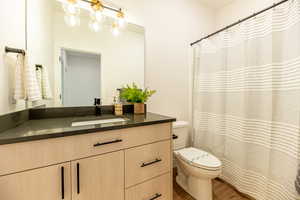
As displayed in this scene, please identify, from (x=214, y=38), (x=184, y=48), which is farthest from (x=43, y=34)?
(x=214, y=38)

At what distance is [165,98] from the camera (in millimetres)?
1923

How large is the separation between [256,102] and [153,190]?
1.26 meters

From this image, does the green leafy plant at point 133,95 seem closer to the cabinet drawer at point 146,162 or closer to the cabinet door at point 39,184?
the cabinet drawer at point 146,162

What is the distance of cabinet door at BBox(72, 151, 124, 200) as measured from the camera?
2.71 ft

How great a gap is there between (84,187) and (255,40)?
1.90 m

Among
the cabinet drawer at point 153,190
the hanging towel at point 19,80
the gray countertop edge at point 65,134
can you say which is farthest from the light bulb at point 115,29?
the cabinet drawer at point 153,190

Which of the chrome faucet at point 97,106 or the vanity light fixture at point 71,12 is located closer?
the vanity light fixture at point 71,12

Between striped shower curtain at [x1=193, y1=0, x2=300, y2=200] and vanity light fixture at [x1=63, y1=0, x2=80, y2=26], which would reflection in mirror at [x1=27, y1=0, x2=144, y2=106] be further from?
striped shower curtain at [x1=193, y1=0, x2=300, y2=200]

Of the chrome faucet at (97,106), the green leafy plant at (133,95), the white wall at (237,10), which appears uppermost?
the white wall at (237,10)

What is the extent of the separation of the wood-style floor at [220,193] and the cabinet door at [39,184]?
1183mm

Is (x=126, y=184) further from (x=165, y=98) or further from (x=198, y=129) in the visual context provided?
(x=198, y=129)

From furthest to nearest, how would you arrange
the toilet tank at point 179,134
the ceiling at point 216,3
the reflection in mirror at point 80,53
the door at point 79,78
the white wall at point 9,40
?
the ceiling at point 216,3
the toilet tank at point 179,134
the door at point 79,78
the reflection in mirror at point 80,53
the white wall at point 9,40

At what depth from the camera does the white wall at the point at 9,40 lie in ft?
2.65

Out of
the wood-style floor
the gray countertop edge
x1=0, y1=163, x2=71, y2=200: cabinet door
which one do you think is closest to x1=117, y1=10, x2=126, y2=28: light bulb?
the gray countertop edge
